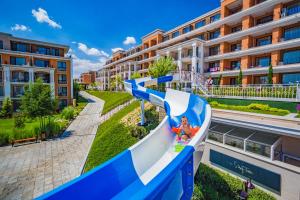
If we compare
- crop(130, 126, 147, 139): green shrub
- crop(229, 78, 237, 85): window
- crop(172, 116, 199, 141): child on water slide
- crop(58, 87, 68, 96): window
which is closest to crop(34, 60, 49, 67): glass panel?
crop(58, 87, 68, 96): window

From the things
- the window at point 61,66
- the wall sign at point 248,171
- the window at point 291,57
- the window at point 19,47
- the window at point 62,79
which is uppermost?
the window at point 19,47

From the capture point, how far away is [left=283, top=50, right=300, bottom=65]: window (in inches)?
818

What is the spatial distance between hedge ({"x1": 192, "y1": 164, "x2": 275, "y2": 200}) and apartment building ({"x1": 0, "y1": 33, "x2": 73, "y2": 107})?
29.0 m

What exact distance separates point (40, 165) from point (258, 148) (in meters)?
14.1

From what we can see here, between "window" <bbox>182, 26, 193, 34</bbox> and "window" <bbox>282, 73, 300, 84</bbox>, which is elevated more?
"window" <bbox>182, 26, 193, 34</bbox>

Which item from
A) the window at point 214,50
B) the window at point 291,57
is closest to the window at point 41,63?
the window at point 214,50

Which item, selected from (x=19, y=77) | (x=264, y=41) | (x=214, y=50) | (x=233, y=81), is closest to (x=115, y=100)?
(x=19, y=77)

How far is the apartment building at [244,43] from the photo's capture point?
21172mm

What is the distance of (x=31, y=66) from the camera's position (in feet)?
107

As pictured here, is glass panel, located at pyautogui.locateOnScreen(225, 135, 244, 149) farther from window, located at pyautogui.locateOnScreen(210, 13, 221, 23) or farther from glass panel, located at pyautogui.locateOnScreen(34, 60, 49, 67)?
glass panel, located at pyautogui.locateOnScreen(34, 60, 49, 67)

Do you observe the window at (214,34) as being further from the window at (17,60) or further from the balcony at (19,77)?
the balcony at (19,77)

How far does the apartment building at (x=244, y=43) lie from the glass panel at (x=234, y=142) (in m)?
9.23

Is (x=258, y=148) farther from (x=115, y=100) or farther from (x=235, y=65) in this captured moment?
(x=115, y=100)

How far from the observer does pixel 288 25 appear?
21.7 meters
